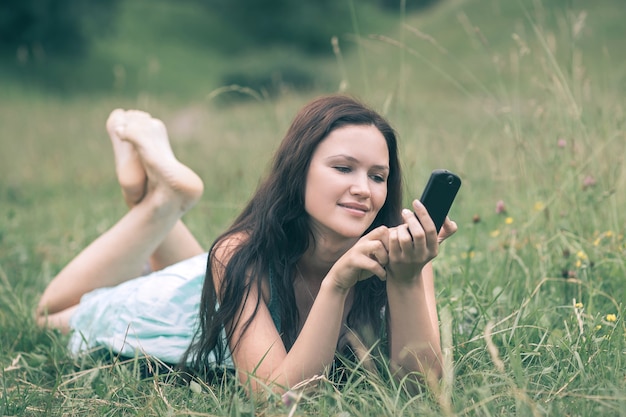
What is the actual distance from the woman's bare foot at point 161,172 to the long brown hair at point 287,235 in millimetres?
613

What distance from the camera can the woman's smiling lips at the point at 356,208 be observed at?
1801 millimetres

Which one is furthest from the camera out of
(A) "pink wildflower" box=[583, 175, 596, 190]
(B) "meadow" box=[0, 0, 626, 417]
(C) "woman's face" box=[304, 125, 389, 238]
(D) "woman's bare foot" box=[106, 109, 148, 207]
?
(D) "woman's bare foot" box=[106, 109, 148, 207]

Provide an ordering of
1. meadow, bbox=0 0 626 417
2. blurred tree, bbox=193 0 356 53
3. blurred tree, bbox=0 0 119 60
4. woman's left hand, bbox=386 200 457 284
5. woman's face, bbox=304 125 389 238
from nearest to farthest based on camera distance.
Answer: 1. woman's left hand, bbox=386 200 457 284
2. meadow, bbox=0 0 626 417
3. woman's face, bbox=304 125 389 238
4. blurred tree, bbox=0 0 119 60
5. blurred tree, bbox=193 0 356 53

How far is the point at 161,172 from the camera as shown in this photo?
2.63 meters

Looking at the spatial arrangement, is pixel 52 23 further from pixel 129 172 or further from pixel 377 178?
pixel 377 178

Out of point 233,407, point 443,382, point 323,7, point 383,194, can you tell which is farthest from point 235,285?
point 323,7

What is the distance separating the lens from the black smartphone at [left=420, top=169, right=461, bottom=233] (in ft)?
5.45

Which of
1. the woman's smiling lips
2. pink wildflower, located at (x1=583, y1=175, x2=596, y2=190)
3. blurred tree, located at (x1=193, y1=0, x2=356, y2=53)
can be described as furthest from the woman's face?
blurred tree, located at (x1=193, y1=0, x2=356, y2=53)

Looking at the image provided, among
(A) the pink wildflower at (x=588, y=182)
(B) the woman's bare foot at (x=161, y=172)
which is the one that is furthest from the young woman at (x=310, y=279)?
(A) the pink wildflower at (x=588, y=182)

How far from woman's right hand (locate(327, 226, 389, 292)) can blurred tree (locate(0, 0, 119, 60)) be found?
18.3m

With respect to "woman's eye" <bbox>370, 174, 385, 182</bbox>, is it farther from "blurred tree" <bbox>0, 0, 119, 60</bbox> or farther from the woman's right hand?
"blurred tree" <bbox>0, 0, 119, 60</bbox>

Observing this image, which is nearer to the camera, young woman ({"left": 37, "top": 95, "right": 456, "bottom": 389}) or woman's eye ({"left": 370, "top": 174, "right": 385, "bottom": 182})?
young woman ({"left": 37, "top": 95, "right": 456, "bottom": 389})

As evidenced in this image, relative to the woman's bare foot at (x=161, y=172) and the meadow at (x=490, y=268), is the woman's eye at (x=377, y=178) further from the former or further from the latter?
the woman's bare foot at (x=161, y=172)

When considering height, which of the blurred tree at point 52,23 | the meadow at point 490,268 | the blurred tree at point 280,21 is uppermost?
the blurred tree at point 280,21
